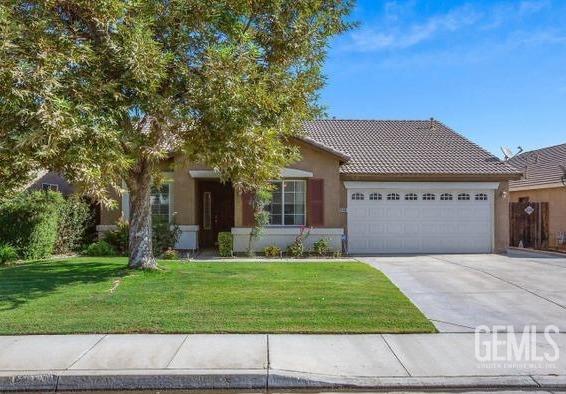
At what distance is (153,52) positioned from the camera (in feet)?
27.6

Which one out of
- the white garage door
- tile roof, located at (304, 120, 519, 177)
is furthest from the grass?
tile roof, located at (304, 120, 519, 177)

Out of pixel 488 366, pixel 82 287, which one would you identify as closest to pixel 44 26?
pixel 82 287

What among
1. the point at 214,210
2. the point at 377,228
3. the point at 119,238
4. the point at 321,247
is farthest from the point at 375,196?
the point at 119,238

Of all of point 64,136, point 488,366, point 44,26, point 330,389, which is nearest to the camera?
point 330,389

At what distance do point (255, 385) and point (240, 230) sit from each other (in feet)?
37.0

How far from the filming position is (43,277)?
10.9 meters

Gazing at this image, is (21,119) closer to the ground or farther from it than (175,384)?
farther from it

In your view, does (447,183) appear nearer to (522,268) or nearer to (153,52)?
(522,268)

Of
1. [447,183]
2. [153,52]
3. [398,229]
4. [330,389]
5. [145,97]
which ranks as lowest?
[330,389]

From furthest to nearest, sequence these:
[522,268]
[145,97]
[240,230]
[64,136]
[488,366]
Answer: [240,230] < [522,268] < [145,97] < [64,136] < [488,366]

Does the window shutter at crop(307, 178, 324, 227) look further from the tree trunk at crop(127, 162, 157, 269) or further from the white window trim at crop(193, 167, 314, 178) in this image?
the tree trunk at crop(127, 162, 157, 269)

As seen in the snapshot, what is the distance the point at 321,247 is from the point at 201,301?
8341mm

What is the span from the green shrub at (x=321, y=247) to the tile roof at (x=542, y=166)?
996 centimetres

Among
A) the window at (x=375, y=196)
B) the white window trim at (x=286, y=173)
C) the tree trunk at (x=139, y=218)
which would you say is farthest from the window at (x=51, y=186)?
the window at (x=375, y=196)
